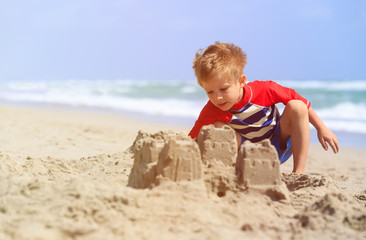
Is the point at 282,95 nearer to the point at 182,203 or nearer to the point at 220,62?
the point at 220,62

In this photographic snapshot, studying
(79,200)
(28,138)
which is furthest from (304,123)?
(28,138)

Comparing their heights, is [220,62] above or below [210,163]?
above

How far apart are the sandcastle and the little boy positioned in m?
0.73

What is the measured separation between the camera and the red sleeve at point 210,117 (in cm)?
346

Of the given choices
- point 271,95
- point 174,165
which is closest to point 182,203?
point 174,165

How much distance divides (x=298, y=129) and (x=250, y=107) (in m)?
0.44

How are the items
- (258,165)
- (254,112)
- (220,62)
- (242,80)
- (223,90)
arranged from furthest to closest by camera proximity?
(254,112) < (242,80) < (223,90) < (220,62) < (258,165)

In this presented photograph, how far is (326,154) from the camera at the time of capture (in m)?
6.00

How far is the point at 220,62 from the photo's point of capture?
122 inches

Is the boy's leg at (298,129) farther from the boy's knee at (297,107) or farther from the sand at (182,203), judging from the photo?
the sand at (182,203)

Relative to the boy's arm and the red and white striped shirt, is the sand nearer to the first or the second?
the boy's arm

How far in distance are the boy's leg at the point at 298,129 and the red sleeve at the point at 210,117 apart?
0.51 meters

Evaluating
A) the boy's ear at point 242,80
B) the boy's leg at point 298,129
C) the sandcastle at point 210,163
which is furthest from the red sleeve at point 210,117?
the sandcastle at point 210,163

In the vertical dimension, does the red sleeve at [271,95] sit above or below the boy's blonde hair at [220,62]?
below
